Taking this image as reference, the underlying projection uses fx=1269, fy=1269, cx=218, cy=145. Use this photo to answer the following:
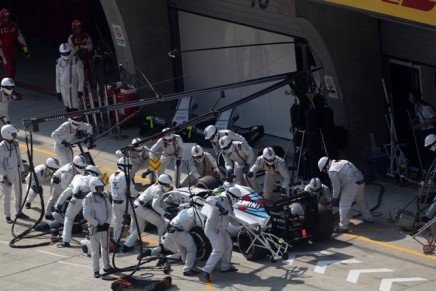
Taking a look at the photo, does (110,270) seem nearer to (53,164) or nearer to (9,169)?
(53,164)

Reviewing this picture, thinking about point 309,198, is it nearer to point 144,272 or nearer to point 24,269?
point 144,272

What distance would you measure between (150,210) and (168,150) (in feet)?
10.6

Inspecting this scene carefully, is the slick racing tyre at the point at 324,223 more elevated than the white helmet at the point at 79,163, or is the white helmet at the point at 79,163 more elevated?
the white helmet at the point at 79,163

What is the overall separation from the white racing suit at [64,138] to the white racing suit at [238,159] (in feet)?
9.60

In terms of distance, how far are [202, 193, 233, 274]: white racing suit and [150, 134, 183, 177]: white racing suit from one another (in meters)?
4.28

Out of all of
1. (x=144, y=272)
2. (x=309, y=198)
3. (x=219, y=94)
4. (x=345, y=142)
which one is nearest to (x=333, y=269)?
(x=309, y=198)

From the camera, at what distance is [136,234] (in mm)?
22188

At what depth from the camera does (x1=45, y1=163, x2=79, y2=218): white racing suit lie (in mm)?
23530

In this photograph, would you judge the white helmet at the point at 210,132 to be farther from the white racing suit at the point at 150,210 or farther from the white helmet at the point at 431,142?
the white helmet at the point at 431,142

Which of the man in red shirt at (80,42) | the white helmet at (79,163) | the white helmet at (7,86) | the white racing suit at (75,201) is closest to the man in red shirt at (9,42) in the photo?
the man in red shirt at (80,42)

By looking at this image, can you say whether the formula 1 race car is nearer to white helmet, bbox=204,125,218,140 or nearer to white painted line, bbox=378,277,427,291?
white painted line, bbox=378,277,427,291

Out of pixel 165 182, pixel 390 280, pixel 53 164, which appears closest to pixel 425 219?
pixel 390 280

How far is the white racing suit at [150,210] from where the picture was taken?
21.8 metres

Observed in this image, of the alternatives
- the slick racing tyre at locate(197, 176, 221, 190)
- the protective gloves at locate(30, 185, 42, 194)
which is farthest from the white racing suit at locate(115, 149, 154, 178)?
the protective gloves at locate(30, 185, 42, 194)
